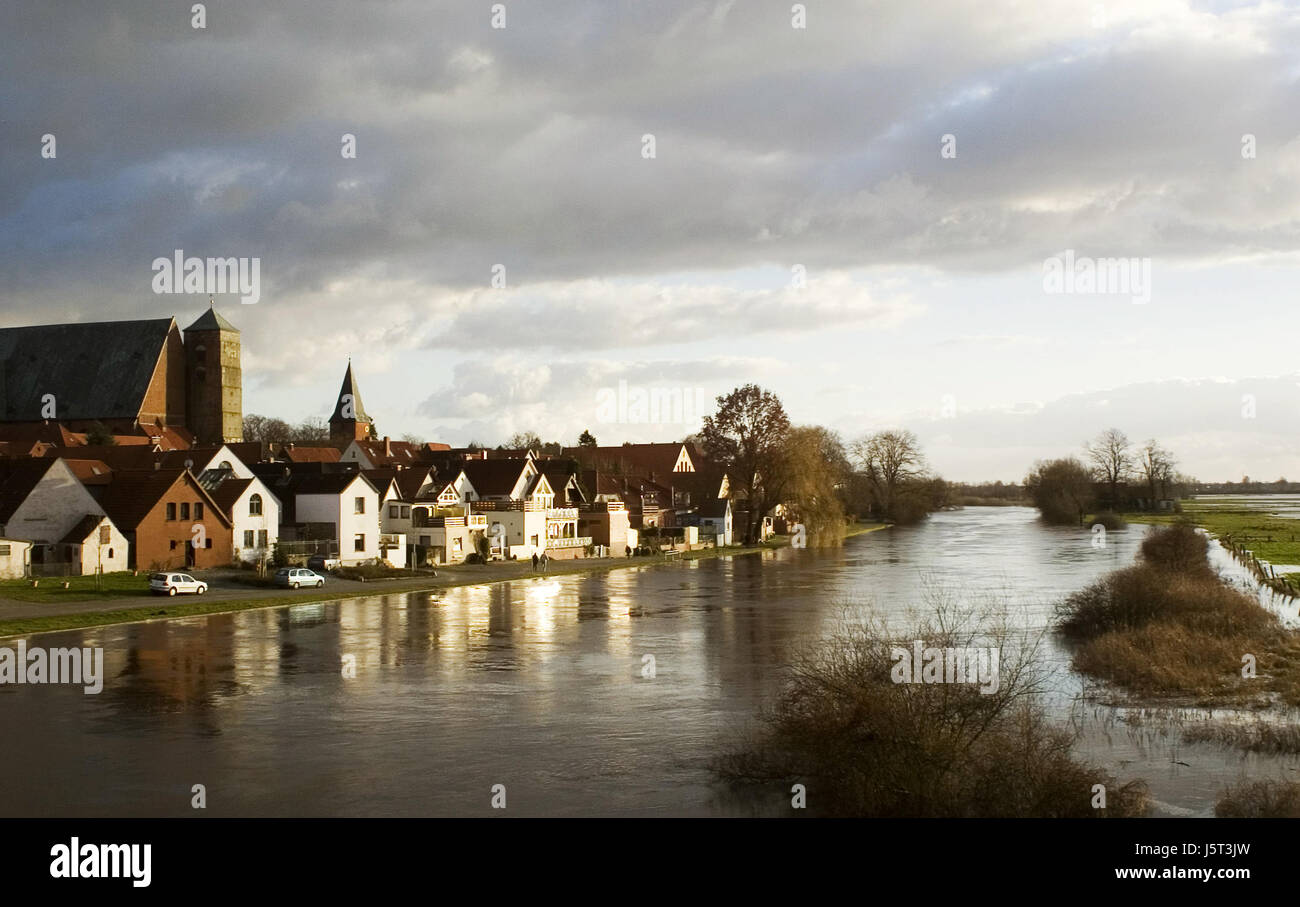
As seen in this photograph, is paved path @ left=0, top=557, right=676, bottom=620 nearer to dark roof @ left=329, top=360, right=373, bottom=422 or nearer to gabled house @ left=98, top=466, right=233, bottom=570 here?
gabled house @ left=98, top=466, right=233, bottom=570

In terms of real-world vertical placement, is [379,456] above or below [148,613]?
above

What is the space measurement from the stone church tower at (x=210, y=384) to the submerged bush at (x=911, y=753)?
10460 centimetres

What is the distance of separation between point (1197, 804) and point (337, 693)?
A: 20.2 metres

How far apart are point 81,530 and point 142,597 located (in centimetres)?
957

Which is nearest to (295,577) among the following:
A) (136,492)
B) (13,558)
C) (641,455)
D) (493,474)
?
(136,492)

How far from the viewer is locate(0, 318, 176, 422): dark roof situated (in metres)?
108

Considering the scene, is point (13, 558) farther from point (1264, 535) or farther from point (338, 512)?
point (1264, 535)

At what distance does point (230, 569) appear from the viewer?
208ft

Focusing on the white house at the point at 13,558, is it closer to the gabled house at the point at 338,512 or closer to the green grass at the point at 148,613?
the green grass at the point at 148,613

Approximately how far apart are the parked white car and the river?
6098 mm

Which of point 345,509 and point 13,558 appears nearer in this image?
point 13,558

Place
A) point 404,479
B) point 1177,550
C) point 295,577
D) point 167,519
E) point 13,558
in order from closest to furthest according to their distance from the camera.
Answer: point 1177,550, point 13,558, point 295,577, point 167,519, point 404,479

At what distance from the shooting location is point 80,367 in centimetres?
10962

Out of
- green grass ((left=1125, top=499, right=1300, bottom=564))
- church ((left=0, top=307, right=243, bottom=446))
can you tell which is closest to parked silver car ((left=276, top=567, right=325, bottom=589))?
green grass ((left=1125, top=499, right=1300, bottom=564))
